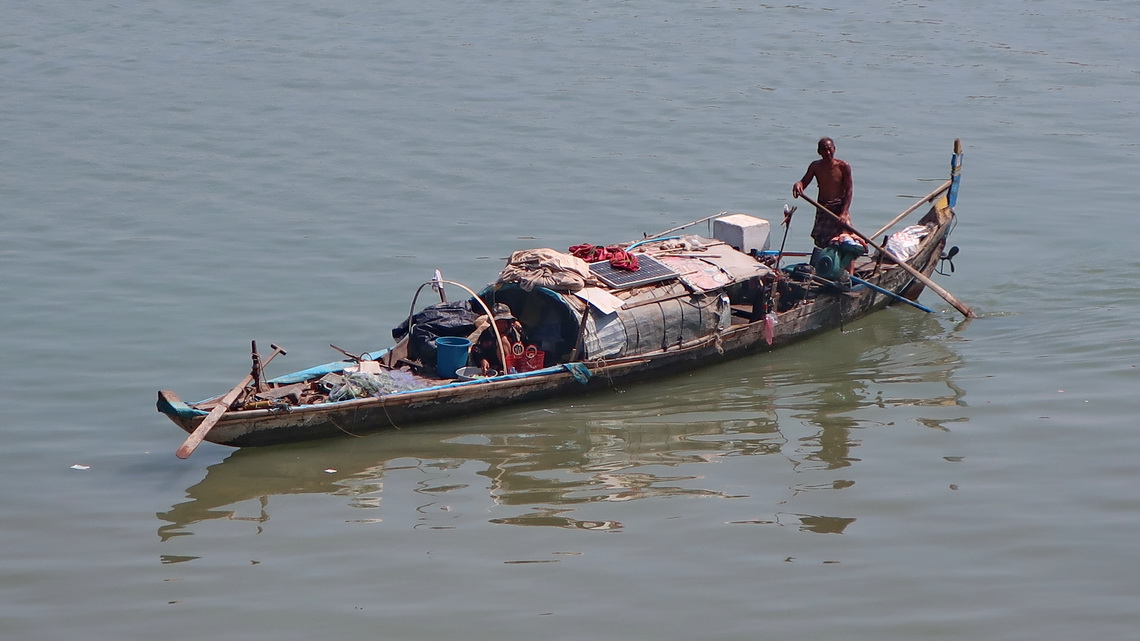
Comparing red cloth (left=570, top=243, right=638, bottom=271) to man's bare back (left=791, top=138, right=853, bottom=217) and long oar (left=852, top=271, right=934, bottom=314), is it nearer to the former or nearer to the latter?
man's bare back (left=791, top=138, right=853, bottom=217)

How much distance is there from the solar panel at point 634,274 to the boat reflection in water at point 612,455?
1.04 meters

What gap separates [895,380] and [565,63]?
43.8 feet

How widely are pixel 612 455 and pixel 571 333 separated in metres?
1.42

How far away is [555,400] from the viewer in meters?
11.4

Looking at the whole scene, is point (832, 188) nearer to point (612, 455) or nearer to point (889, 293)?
point (889, 293)

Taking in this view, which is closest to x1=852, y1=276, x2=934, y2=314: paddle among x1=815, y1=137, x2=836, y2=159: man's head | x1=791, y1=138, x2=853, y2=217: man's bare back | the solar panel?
x1=791, y1=138, x2=853, y2=217: man's bare back

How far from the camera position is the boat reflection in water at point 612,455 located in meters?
9.54

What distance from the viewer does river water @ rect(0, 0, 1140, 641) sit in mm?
8375

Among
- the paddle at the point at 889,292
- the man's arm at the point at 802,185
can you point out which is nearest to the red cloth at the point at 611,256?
the man's arm at the point at 802,185

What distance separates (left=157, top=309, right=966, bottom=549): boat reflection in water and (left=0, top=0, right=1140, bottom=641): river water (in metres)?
0.04

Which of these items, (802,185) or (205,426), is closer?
(205,426)

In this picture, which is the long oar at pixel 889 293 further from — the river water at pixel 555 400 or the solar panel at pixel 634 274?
the solar panel at pixel 634 274

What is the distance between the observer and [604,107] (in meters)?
21.5

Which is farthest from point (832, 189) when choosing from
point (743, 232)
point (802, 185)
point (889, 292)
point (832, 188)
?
point (889, 292)
